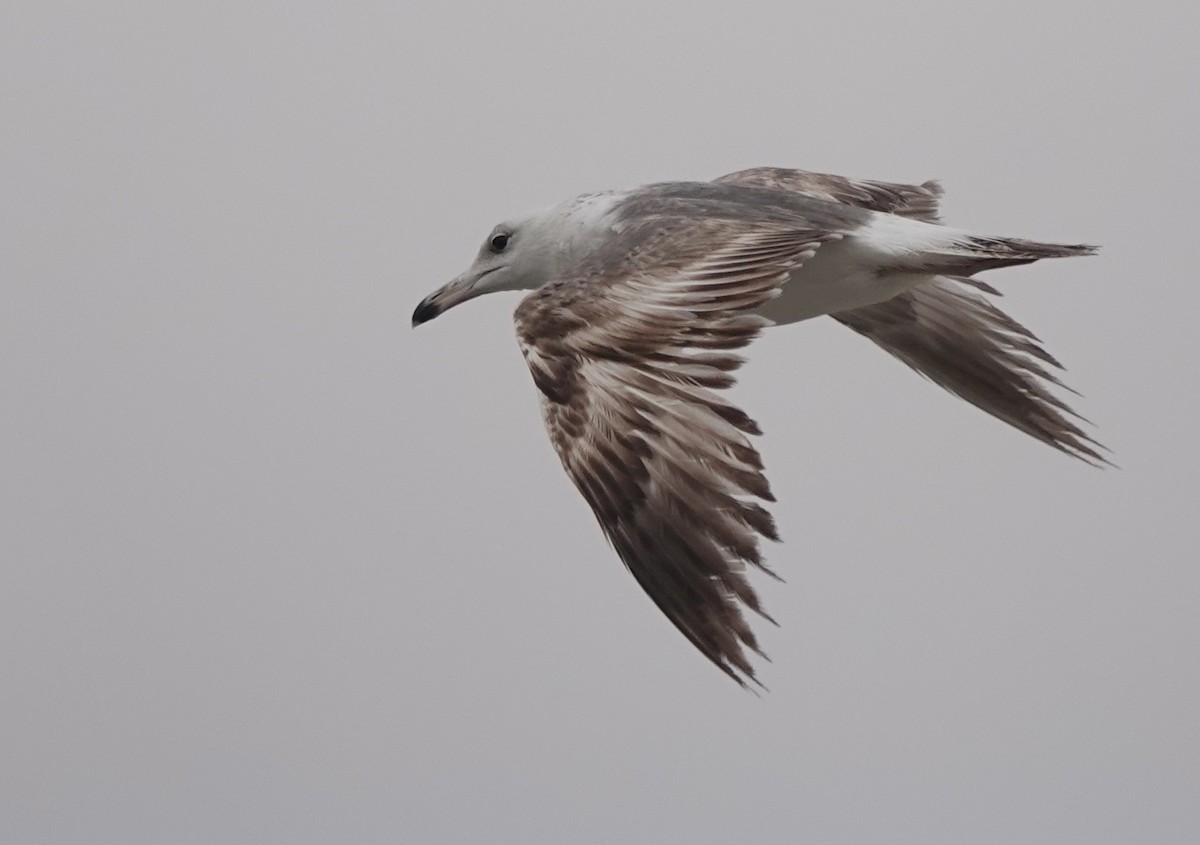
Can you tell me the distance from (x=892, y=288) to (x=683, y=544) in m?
1.88

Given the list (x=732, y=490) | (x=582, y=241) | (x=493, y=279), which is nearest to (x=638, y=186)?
(x=582, y=241)

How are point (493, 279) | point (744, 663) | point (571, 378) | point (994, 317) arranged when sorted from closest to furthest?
point (744, 663) → point (571, 378) → point (493, 279) → point (994, 317)

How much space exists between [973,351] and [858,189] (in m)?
0.76

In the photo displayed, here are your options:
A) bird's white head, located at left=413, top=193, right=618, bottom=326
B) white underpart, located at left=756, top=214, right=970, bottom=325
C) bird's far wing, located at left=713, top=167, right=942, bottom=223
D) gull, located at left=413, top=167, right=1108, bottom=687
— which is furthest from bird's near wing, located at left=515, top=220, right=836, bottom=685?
bird's far wing, located at left=713, top=167, right=942, bottom=223

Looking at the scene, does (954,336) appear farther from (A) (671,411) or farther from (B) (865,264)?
(A) (671,411)

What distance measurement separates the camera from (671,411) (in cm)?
583

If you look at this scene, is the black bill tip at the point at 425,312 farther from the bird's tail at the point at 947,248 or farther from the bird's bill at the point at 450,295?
the bird's tail at the point at 947,248

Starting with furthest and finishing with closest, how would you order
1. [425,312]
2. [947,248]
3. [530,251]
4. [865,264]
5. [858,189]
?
[858,189], [425,312], [530,251], [865,264], [947,248]

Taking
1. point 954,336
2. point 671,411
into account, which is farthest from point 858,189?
point 671,411

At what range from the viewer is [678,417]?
581 centimetres

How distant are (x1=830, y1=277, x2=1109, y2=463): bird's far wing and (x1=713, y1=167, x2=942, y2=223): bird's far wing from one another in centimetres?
40

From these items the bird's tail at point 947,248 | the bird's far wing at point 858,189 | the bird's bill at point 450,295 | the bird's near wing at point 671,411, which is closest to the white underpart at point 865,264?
the bird's tail at point 947,248

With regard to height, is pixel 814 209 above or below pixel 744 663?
above

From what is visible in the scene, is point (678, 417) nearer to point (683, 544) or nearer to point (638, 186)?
point (683, 544)
